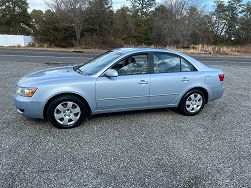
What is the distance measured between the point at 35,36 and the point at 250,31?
119 feet

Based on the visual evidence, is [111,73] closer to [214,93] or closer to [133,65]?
[133,65]

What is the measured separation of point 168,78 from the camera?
198 inches

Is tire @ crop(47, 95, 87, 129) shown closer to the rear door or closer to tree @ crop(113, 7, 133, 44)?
the rear door

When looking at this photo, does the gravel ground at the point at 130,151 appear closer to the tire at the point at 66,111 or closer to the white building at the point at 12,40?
the tire at the point at 66,111

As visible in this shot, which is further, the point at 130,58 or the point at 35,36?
the point at 35,36

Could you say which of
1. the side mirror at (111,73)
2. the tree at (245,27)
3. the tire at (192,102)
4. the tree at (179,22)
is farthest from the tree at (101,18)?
the side mirror at (111,73)

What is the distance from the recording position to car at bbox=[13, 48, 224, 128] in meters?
4.34

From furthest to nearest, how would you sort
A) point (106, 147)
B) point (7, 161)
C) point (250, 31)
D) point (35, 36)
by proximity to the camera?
1. point (250, 31)
2. point (35, 36)
3. point (106, 147)
4. point (7, 161)

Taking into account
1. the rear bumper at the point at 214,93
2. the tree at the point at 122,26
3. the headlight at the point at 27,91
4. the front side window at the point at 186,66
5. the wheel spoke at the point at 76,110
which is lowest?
the wheel spoke at the point at 76,110

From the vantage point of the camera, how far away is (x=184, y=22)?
32656 millimetres

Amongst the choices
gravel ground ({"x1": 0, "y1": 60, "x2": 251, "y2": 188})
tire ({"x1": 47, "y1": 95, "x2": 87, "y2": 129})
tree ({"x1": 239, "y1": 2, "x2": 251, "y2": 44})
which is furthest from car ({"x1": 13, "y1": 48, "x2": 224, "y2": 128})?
tree ({"x1": 239, "y1": 2, "x2": 251, "y2": 44})

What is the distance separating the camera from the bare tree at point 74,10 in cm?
2820

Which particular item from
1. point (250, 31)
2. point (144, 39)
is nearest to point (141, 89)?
point (144, 39)

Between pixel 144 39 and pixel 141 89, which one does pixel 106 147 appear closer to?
pixel 141 89
